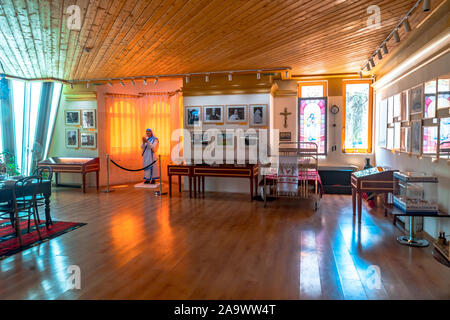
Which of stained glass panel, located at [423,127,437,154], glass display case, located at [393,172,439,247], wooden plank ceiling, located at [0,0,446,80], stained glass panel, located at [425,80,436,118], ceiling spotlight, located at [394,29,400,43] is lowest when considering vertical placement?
glass display case, located at [393,172,439,247]

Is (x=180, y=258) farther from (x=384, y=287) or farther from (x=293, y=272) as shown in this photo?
(x=384, y=287)

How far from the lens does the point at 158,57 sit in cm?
743

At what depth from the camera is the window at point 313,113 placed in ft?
33.8

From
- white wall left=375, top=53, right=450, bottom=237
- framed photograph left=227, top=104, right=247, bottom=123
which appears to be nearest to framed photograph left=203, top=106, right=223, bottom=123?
framed photograph left=227, top=104, right=247, bottom=123

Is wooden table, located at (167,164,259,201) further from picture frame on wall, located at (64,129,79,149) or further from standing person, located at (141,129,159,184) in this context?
picture frame on wall, located at (64,129,79,149)

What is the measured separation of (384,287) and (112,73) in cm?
854

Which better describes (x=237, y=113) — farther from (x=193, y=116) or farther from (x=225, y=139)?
(x=193, y=116)

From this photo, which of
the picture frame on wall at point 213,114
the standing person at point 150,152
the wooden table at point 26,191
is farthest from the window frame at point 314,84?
the wooden table at point 26,191

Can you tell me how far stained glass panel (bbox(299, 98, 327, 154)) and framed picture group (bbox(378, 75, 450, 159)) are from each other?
287cm

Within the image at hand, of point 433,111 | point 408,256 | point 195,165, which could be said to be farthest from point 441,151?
point 195,165

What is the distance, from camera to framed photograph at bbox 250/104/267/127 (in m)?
9.29

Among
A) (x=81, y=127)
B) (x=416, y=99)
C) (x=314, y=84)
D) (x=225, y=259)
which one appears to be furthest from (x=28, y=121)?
(x=416, y=99)

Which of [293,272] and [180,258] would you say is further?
[180,258]
